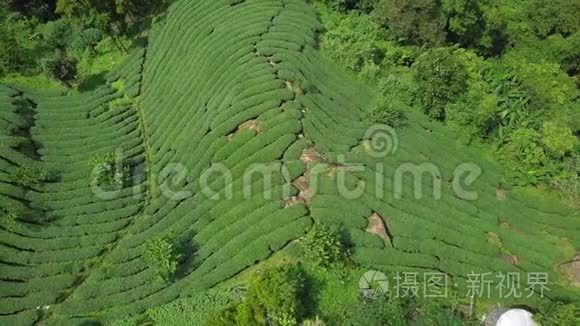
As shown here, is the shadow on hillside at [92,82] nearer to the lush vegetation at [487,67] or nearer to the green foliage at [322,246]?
the lush vegetation at [487,67]

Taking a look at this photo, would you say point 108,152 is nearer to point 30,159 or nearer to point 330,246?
point 30,159

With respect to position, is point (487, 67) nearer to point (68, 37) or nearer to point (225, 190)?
point (225, 190)

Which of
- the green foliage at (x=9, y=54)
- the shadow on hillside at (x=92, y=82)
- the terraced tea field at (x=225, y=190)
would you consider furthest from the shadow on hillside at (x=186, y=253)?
the green foliage at (x=9, y=54)

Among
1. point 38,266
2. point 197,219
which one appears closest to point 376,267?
point 197,219

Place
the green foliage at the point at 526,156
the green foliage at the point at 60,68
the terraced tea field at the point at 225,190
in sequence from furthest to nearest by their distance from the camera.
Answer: the green foliage at the point at 60,68
the green foliage at the point at 526,156
the terraced tea field at the point at 225,190

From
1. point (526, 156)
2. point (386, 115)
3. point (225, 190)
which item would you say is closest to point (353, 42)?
point (386, 115)

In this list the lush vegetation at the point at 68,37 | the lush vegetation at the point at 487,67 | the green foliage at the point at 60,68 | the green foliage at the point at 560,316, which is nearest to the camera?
the green foliage at the point at 560,316

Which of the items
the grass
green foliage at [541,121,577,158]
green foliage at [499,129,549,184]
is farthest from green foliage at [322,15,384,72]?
the grass

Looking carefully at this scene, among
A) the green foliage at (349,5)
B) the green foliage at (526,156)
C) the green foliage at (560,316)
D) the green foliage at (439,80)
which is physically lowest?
the green foliage at (560,316)
